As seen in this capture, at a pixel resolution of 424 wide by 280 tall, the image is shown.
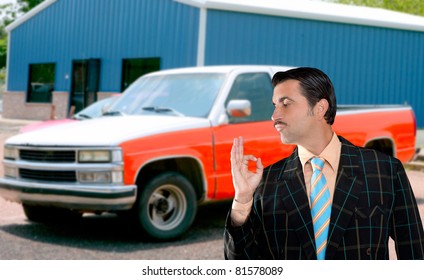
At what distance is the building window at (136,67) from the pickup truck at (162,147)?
16.1 meters

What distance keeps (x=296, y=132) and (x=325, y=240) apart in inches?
7.0

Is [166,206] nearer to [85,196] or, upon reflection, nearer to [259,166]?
[85,196]

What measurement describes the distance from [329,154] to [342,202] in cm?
8

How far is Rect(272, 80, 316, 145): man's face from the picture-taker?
116 centimetres

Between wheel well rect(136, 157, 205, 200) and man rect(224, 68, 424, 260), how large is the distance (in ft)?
15.5

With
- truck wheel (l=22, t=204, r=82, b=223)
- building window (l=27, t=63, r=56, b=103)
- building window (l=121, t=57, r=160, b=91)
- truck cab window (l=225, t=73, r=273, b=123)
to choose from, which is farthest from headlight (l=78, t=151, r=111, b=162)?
building window (l=27, t=63, r=56, b=103)

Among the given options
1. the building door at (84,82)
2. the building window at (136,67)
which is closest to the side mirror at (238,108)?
the building window at (136,67)

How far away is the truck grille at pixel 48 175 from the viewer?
5836 mm

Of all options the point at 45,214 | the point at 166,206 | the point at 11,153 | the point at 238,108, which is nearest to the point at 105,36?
the point at 45,214

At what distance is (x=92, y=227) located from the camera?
691cm

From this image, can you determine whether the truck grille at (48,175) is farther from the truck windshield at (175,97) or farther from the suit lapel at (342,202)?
the suit lapel at (342,202)

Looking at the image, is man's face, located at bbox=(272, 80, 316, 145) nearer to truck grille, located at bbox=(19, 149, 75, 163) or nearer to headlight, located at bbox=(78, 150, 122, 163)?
headlight, located at bbox=(78, 150, 122, 163)

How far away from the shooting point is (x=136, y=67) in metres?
23.9
